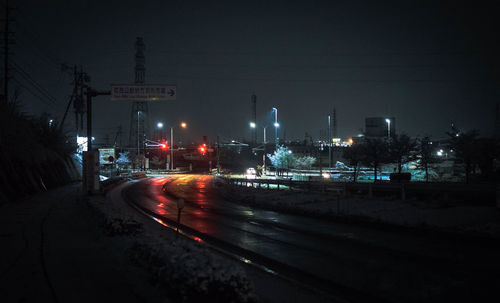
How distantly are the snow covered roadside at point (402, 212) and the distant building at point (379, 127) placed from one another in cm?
2172

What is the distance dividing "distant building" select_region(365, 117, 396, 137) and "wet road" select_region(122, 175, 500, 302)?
95.8ft

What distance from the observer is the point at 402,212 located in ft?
49.5

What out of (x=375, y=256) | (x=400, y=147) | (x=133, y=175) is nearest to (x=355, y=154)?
(x=400, y=147)

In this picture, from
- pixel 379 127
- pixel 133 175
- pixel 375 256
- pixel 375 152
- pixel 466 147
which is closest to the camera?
pixel 375 256

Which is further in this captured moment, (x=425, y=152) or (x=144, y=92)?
(x=425, y=152)

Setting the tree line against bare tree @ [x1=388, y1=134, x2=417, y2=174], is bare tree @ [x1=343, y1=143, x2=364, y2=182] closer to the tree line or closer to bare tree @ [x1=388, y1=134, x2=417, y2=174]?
the tree line

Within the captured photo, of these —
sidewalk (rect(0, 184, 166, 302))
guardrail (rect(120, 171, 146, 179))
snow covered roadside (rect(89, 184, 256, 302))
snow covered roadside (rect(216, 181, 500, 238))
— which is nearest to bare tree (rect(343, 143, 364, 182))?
snow covered roadside (rect(216, 181, 500, 238))

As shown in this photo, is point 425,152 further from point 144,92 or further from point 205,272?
point 205,272

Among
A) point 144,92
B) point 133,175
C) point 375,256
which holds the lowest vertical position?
point 375,256

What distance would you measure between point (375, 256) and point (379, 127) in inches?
1481

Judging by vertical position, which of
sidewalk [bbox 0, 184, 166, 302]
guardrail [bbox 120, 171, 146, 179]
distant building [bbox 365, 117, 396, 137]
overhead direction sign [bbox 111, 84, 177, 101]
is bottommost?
sidewalk [bbox 0, 184, 166, 302]

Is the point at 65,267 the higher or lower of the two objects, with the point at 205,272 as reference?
lower

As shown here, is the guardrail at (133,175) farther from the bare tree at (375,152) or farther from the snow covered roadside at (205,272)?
the snow covered roadside at (205,272)

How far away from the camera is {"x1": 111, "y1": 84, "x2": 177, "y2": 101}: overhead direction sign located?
723 inches
